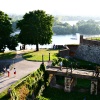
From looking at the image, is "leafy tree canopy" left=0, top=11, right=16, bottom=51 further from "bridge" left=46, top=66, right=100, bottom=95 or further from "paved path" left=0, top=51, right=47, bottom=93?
"bridge" left=46, top=66, right=100, bottom=95

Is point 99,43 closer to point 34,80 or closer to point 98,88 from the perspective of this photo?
point 98,88

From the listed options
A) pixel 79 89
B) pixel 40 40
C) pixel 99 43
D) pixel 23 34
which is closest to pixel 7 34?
pixel 23 34

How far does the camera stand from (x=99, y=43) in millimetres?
48875

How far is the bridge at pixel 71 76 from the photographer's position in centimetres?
3371

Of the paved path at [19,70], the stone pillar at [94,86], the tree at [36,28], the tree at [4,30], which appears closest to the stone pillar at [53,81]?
the paved path at [19,70]

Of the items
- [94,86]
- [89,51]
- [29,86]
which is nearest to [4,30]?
[89,51]

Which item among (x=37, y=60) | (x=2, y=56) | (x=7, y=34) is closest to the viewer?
(x=37, y=60)

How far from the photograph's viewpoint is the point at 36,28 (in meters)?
50.8

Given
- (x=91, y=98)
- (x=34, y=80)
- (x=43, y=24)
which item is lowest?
(x=91, y=98)

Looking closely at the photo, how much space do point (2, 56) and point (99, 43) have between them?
1849cm

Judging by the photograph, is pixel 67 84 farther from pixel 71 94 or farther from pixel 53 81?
pixel 53 81

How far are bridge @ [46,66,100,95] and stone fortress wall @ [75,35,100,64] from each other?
1431 centimetres

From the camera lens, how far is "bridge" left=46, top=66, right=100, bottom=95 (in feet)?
111

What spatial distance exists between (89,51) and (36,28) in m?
11.5
